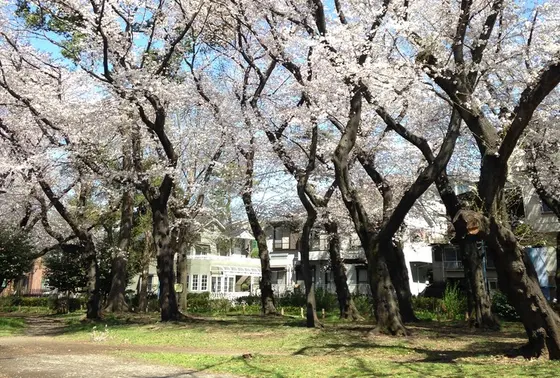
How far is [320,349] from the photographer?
37.4ft

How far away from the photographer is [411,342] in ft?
39.0

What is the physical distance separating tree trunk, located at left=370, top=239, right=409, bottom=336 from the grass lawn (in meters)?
0.42

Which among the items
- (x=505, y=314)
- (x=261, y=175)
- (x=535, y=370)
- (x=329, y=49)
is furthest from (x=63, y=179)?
(x=535, y=370)

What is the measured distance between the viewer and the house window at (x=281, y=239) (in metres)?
43.1

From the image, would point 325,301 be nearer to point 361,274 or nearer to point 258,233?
point 258,233

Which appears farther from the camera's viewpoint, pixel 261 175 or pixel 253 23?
pixel 261 175

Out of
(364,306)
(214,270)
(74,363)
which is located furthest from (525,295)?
(214,270)

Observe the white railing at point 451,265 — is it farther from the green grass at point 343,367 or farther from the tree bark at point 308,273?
the green grass at point 343,367

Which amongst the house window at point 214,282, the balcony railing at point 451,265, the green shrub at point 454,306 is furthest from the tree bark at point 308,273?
the house window at point 214,282

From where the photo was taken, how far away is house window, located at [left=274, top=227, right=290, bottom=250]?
4309 cm

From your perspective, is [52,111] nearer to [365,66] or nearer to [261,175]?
[261,175]

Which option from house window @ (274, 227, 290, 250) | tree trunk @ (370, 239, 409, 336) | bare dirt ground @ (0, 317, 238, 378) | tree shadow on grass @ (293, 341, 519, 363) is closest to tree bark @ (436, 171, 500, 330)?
tree trunk @ (370, 239, 409, 336)

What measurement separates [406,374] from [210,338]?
22.8 ft

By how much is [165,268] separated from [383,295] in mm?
8163
